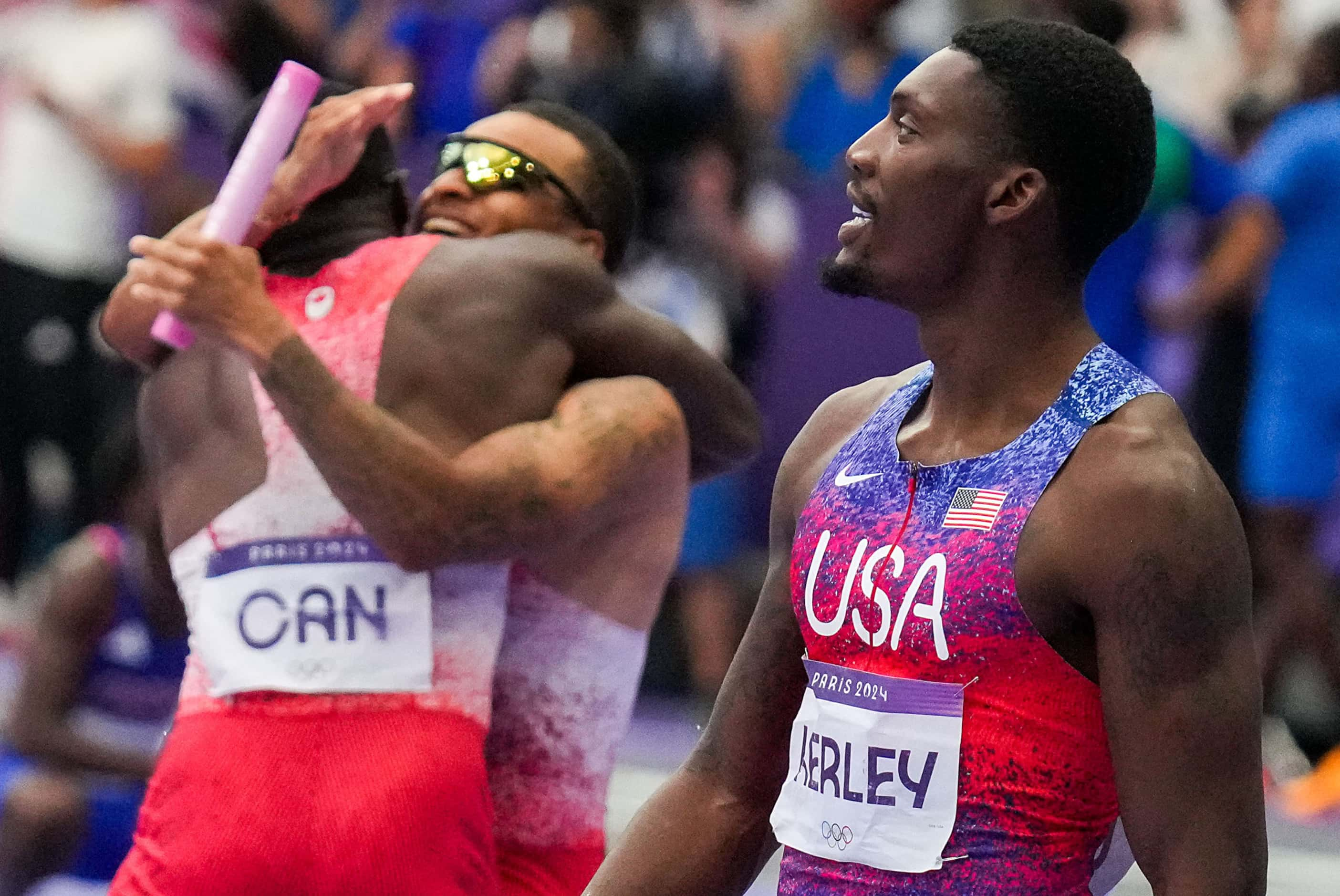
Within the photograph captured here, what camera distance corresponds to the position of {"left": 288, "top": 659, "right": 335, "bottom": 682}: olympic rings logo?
2.61 metres

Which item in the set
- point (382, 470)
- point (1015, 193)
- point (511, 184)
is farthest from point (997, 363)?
point (511, 184)

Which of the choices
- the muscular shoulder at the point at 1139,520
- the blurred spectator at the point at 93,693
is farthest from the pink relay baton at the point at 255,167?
the blurred spectator at the point at 93,693

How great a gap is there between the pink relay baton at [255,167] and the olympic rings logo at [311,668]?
1.51ft

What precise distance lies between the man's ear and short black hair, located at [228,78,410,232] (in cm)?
117

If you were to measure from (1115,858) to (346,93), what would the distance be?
5.41ft

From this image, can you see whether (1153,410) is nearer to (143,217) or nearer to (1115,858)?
(1115,858)

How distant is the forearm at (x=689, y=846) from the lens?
219 centimetres

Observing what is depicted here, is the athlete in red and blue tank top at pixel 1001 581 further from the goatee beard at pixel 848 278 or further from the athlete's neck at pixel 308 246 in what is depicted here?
the athlete's neck at pixel 308 246

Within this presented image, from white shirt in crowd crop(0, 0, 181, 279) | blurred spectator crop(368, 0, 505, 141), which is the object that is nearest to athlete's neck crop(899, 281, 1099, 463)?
white shirt in crowd crop(0, 0, 181, 279)

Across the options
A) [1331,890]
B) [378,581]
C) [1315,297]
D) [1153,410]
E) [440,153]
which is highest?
[440,153]

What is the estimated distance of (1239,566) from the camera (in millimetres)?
1837

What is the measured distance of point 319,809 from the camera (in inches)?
101

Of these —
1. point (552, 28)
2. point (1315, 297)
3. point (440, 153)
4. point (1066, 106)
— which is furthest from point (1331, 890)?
point (552, 28)

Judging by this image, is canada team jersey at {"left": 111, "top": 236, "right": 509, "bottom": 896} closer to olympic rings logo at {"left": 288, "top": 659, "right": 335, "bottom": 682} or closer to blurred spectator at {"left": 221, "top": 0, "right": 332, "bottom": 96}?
olympic rings logo at {"left": 288, "top": 659, "right": 335, "bottom": 682}
